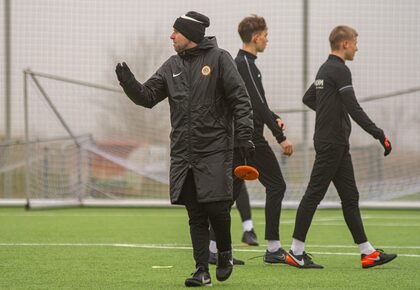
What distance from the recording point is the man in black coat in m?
6.32

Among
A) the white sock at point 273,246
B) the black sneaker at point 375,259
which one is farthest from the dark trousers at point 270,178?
the black sneaker at point 375,259

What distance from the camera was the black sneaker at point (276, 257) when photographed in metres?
8.02

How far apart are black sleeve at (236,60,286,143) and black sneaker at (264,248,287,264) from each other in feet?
2.99

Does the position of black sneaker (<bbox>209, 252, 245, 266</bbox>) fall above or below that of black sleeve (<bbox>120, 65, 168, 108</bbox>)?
below

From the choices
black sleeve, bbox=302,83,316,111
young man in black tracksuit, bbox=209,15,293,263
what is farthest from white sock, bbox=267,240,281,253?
black sleeve, bbox=302,83,316,111

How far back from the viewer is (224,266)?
6547mm

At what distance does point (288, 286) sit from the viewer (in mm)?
6336

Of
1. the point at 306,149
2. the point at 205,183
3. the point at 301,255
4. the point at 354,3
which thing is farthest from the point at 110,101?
the point at 205,183

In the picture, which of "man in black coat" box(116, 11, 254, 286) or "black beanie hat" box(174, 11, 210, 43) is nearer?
"man in black coat" box(116, 11, 254, 286)

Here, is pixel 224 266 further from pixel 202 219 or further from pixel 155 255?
pixel 155 255

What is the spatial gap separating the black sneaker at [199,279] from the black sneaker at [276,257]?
1.62 metres

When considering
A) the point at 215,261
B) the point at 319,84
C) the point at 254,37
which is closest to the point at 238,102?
the point at 319,84

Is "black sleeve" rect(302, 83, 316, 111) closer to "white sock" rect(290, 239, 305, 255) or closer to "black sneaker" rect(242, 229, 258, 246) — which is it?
"white sock" rect(290, 239, 305, 255)

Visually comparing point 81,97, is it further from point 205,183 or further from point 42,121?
point 205,183
